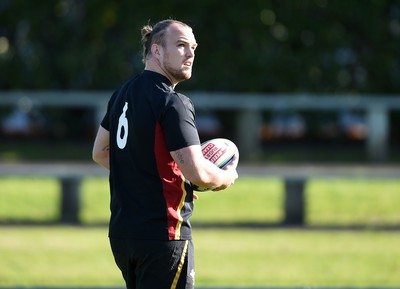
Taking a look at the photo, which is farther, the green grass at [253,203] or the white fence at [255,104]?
the white fence at [255,104]

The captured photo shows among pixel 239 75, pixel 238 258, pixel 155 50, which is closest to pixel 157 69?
pixel 155 50

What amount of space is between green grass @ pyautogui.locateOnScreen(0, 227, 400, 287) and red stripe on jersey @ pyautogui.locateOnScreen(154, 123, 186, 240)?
415 cm

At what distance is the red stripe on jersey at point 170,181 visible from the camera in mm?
4793

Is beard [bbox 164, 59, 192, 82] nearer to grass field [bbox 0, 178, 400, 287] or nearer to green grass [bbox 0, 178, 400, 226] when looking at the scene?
grass field [bbox 0, 178, 400, 287]

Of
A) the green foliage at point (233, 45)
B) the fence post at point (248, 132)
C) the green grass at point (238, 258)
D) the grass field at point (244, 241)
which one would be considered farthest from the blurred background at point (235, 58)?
the green grass at point (238, 258)

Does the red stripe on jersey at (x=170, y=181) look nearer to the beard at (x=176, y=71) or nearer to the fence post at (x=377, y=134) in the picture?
the beard at (x=176, y=71)

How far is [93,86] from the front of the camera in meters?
22.0

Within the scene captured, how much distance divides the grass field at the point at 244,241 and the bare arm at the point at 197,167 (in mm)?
4181

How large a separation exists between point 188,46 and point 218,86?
54.8 ft

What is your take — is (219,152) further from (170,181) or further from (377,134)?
(377,134)

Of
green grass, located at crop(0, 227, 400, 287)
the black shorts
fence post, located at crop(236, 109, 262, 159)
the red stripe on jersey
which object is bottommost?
green grass, located at crop(0, 227, 400, 287)

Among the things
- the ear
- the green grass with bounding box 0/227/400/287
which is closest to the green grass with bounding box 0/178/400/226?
the green grass with bounding box 0/227/400/287

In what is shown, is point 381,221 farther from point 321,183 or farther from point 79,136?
point 79,136

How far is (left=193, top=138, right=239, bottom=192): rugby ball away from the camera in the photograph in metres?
5.14
